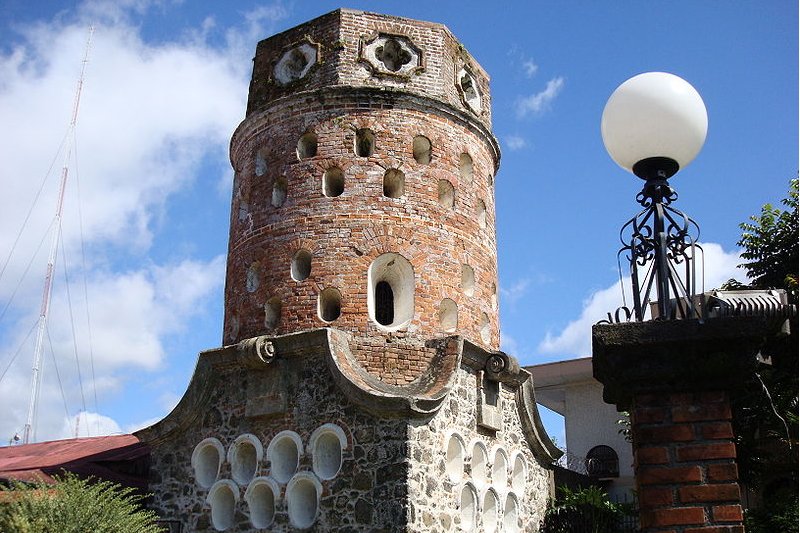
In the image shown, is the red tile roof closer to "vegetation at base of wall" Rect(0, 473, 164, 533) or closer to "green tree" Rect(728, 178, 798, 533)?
"vegetation at base of wall" Rect(0, 473, 164, 533)

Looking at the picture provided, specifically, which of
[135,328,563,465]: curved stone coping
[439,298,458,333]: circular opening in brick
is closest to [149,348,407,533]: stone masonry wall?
[135,328,563,465]: curved stone coping

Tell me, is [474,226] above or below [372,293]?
above

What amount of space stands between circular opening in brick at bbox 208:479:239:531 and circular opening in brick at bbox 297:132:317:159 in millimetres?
6406

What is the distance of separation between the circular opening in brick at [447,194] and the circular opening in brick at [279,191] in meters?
3.05

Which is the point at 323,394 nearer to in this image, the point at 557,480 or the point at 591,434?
the point at 557,480

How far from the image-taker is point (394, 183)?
667 inches

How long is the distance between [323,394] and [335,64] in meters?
6.79

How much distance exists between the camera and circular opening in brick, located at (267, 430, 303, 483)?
15.0 m

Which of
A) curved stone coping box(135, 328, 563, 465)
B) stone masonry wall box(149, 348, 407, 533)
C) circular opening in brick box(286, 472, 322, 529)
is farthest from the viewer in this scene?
circular opening in brick box(286, 472, 322, 529)

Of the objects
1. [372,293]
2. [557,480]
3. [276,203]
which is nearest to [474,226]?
[372,293]

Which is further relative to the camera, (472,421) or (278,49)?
(278,49)

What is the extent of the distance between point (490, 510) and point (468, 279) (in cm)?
439

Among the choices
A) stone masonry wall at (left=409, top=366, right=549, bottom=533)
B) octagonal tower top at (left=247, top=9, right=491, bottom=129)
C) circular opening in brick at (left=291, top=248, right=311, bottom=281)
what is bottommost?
A: stone masonry wall at (left=409, top=366, right=549, bottom=533)

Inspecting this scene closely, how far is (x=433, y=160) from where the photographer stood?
1722cm
